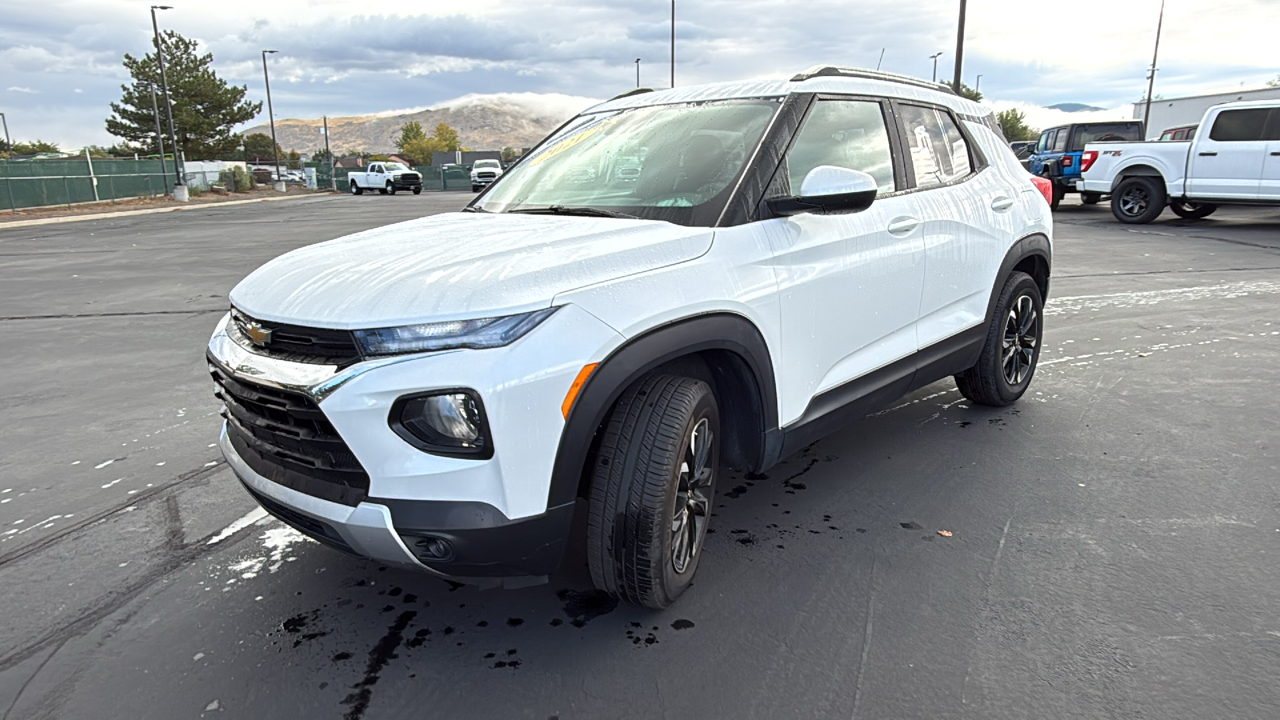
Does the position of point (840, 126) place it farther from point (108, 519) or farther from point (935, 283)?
point (108, 519)

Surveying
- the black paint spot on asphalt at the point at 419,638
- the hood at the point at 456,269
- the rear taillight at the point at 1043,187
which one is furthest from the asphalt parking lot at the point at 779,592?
the rear taillight at the point at 1043,187

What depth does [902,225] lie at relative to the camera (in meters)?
3.55

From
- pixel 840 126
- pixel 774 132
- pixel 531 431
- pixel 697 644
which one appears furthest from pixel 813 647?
pixel 840 126

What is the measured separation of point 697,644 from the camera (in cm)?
256

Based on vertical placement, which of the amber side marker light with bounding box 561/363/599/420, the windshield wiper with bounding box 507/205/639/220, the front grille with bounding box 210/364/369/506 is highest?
the windshield wiper with bounding box 507/205/639/220

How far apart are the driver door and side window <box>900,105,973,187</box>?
203 millimetres

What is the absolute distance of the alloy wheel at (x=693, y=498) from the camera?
2.69 metres

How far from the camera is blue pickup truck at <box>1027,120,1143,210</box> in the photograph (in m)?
20.8

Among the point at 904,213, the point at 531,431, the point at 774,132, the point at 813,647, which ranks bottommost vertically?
the point at 813,647

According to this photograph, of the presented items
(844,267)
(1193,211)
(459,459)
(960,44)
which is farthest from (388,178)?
(459,459)

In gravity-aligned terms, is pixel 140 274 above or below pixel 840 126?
below

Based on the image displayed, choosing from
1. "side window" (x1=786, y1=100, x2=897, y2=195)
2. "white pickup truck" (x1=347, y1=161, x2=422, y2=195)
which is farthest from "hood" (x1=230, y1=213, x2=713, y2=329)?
"white pickup truck" (x1=347, y1=161, x2=422, y2=195)

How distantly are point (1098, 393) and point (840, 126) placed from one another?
283 cm

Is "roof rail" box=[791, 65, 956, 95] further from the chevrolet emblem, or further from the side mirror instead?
the chevrolet emblem
